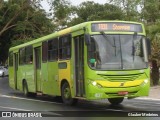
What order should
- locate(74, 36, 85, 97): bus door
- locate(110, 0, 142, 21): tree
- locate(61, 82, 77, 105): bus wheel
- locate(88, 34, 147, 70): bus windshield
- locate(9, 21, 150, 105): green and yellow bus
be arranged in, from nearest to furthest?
locate(9, 21, 150, 105): green and yellow bus
locate(88, 34, 147, 70): bus windshield
locate(74, 36, 85, 97): bus door
locate(61, 82, 77, 105): bus wheel
locate(110, 0, 142, 21): tree

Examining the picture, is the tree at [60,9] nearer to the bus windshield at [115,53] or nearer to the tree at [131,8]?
the tree at [131,8]

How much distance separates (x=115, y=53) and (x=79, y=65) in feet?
5.21

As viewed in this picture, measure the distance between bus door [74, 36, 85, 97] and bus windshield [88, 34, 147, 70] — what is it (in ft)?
2.26

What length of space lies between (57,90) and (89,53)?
3.70 meters

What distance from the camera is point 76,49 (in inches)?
611

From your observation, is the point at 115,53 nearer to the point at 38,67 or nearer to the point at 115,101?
the point at 115,101

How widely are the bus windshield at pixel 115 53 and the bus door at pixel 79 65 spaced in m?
0.69

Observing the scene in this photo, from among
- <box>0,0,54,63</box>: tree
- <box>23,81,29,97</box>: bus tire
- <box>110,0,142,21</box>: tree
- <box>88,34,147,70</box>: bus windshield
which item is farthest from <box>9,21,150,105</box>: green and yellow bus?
<box>0,0,54,63</box>: tree

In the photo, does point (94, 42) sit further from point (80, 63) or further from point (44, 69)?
point (44, 69)

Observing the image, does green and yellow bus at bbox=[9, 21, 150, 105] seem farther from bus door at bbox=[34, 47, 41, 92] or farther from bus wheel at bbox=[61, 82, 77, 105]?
bus door at bbox=[34, 47, 41, 92]

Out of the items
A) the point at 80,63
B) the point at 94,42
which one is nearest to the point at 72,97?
the point at 80,63

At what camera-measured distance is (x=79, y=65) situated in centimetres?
1523

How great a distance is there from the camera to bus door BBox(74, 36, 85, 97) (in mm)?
14938

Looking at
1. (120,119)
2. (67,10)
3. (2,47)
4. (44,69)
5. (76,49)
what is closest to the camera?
(120,119)
